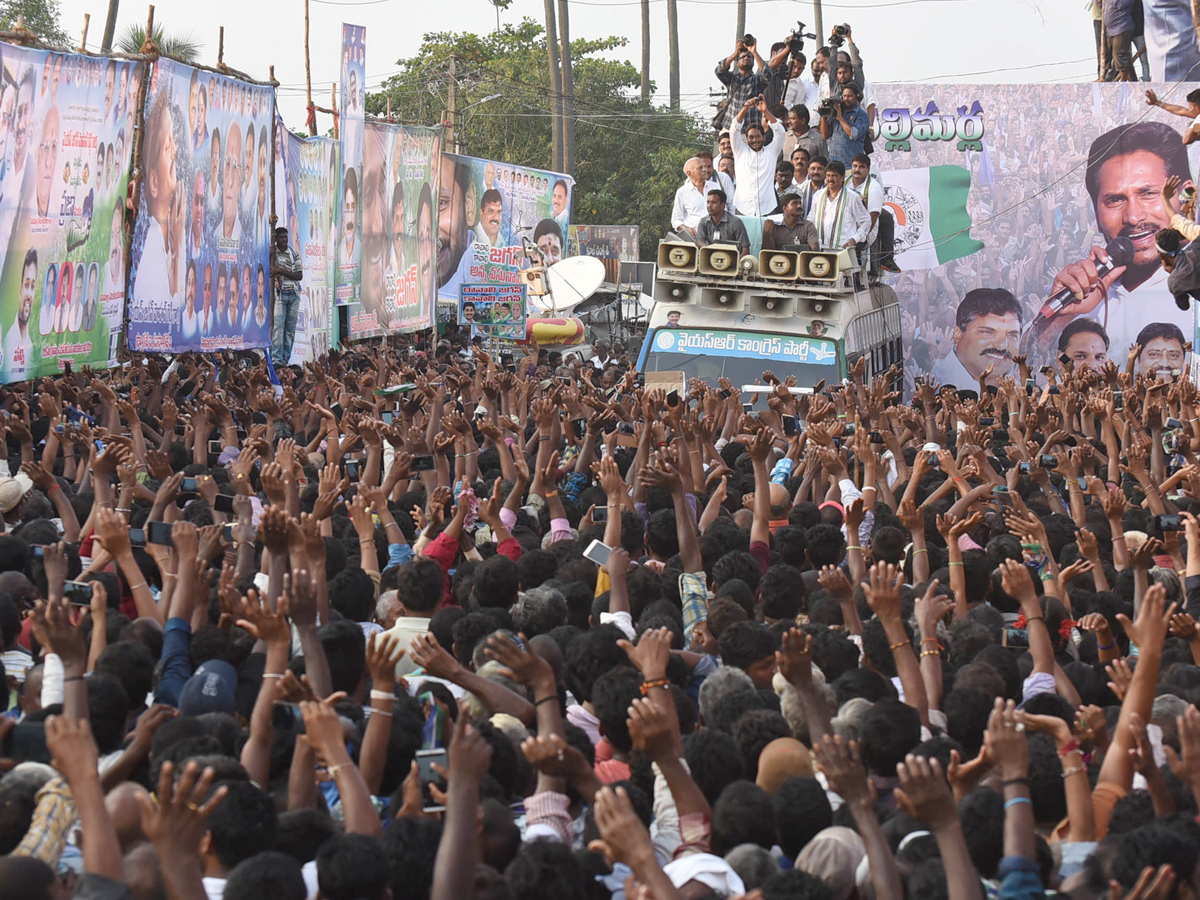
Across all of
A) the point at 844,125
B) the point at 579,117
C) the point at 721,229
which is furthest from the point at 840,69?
the point at 579,117

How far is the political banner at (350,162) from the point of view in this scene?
1798 centimetres

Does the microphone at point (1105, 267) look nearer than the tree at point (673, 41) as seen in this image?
Yes

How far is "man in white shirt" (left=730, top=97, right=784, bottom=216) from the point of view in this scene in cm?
1548

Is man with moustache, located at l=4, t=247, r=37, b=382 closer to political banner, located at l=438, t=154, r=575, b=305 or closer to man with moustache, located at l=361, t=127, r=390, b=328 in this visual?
man with moustache, located at l=361, t=127, r=390, b=328

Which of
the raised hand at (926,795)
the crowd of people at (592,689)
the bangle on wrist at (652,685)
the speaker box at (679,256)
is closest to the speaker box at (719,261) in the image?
the speaker box at (679,256)

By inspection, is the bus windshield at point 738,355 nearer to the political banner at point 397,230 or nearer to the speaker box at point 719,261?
the speaker box at point 719,261

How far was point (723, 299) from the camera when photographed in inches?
529

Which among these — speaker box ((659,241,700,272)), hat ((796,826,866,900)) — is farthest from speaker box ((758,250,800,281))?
hat ((796,826,866,900))

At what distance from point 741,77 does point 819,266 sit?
4160 millimetres

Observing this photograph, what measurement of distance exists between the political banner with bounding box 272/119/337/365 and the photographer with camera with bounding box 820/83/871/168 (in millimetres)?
6140

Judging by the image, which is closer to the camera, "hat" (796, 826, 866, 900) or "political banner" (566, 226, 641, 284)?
"hat" (796, 826, 866, 900)

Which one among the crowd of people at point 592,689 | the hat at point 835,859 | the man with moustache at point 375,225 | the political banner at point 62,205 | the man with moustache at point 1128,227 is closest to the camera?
the crowd of people at point 592,689

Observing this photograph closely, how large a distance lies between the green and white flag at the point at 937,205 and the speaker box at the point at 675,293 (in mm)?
7804

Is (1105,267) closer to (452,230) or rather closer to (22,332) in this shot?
(452,230)
